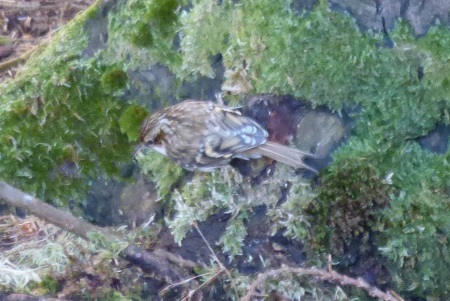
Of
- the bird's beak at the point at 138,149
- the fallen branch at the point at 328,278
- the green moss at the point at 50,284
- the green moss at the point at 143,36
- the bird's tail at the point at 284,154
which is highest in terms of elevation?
the green moss at the point at 143,36

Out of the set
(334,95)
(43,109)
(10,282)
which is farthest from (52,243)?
(334,95)

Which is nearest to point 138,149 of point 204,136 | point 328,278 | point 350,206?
point 204,136

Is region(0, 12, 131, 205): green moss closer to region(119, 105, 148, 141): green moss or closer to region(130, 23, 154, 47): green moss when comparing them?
region(119, 105, 148, 141): green moss

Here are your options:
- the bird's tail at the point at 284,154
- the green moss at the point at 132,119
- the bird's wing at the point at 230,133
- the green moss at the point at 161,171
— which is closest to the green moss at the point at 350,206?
the bird's tail at the point at 284,154

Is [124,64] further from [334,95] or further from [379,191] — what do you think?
[379,191]

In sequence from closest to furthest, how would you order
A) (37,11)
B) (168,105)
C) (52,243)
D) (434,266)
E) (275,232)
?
(434,266), (275,232), (52,243), (168,105), (37,11)

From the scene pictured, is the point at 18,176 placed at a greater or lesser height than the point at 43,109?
lesser

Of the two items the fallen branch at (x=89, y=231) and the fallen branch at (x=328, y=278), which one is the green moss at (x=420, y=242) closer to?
the fallen branch at (x=328, y=278)
